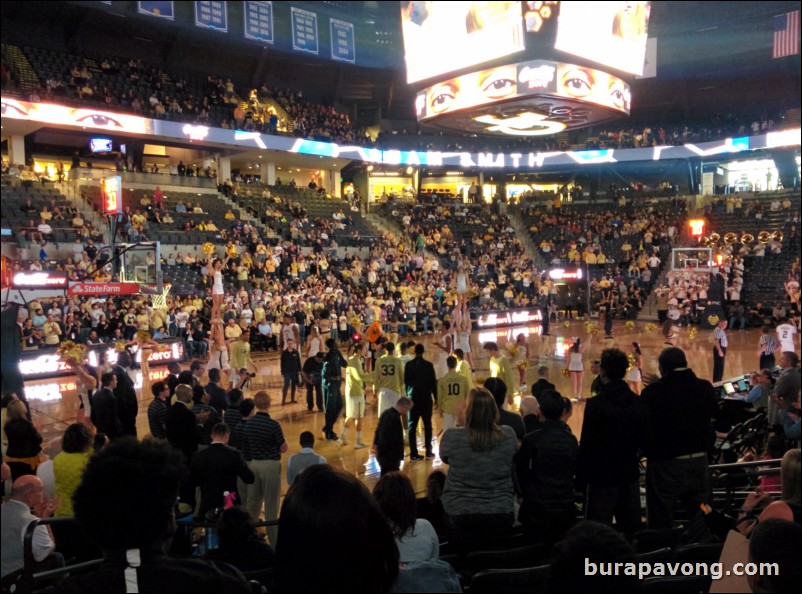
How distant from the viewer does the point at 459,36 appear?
25.7 ft

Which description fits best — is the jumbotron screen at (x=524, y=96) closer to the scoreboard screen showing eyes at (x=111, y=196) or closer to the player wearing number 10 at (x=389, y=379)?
the player wearing number 10 at (x=389, y=379)

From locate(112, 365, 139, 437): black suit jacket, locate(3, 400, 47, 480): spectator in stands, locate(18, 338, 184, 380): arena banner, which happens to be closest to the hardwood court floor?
locate(18, 338, 184, 380): arena banner

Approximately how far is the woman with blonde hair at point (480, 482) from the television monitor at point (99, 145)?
422cm

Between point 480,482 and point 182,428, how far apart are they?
11.5ft

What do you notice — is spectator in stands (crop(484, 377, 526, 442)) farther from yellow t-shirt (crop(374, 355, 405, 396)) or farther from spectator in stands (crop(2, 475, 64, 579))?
spectator in stands (crop(2, 475, 64, 579))

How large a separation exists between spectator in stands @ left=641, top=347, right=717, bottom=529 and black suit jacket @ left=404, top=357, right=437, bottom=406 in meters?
4.51

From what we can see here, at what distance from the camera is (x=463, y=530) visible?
4074mm

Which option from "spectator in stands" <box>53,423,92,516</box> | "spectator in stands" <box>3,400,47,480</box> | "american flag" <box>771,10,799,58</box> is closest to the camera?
"american flag" <box>771,10,799,58</box>

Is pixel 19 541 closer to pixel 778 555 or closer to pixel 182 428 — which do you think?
pixel 182 428

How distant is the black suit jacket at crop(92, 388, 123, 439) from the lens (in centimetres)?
750

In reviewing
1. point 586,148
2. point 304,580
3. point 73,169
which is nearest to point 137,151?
point 73,169

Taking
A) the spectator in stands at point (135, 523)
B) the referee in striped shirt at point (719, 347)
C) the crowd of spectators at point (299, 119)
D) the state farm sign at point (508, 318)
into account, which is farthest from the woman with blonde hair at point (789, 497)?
the state farm sign at point (508, 318)

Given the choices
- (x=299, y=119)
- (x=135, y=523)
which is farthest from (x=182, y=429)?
(x=299, y=119)

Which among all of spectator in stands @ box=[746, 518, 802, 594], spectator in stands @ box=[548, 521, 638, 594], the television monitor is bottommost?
spectator in stands @ box=[746, 518, 802, 594]
